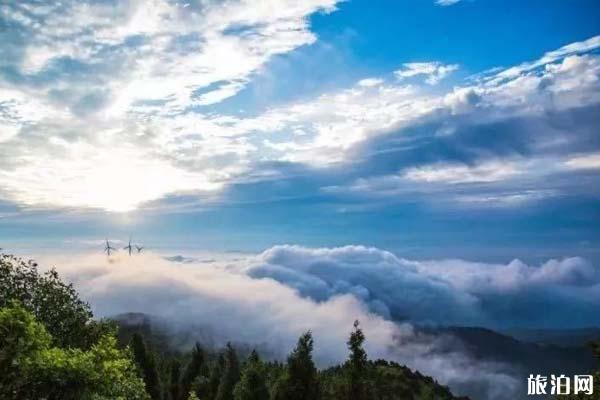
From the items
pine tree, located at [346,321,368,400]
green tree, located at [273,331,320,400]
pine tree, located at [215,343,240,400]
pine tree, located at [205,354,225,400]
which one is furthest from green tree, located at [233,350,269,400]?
pine tree, located at [205,354,225,400]

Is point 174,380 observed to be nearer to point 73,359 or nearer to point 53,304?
point 53,304

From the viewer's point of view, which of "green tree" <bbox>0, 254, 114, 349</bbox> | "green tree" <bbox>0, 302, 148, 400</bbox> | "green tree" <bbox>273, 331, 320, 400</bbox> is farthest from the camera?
"green tree" <bbox>273, 331, 320, 400</bbox>

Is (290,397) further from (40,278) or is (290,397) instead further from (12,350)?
(12,350)

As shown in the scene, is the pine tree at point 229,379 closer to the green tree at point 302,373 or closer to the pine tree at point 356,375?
the pine tree at point 356,375

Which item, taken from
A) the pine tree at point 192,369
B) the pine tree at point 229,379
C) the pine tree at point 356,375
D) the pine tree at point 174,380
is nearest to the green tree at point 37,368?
the pine tree at point 356,375

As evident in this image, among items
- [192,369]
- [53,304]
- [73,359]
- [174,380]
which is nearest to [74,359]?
[73,359]

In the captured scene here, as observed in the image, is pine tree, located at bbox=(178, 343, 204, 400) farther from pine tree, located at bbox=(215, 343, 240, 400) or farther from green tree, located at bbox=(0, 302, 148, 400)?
green tree, located at bbox=(0, 302, 148, 400)

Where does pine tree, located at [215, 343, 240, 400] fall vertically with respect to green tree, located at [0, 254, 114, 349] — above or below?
below
